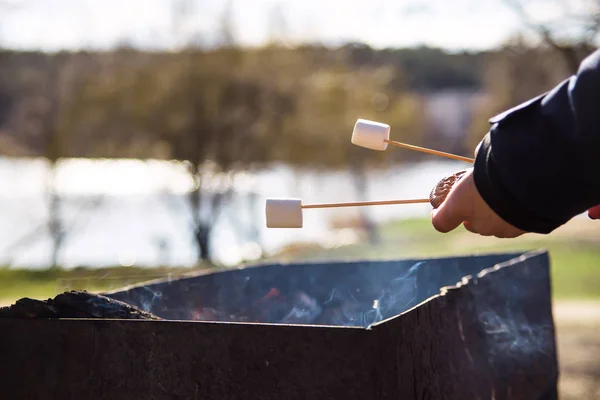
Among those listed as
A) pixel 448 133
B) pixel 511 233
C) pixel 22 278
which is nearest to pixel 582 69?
pixel 511 233

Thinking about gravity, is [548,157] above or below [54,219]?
below

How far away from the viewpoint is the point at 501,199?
1.49 metres

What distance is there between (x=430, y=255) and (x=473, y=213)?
26.6 ft

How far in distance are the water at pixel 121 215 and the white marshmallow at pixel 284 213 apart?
9155 millimetres

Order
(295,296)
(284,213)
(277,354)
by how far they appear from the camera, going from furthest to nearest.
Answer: (295,296) → (284,213) → (277,354)

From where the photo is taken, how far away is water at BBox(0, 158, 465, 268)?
1300cm

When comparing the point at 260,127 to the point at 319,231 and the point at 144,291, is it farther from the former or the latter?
the point at 144,291

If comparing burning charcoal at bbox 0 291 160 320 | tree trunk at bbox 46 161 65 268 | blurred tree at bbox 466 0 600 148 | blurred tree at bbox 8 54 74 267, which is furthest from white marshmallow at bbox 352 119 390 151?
blurred tree at bbox 8 54 74 267

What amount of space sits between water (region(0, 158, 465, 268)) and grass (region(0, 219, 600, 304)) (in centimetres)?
78

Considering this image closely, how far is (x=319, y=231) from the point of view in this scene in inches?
792

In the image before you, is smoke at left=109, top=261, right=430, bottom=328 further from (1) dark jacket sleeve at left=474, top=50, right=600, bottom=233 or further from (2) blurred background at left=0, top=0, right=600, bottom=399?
(2) blurred background at left=0, top=0, right=600, bottom=399

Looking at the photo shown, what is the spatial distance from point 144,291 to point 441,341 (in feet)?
3.88

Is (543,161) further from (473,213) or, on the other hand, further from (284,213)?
(284,213)

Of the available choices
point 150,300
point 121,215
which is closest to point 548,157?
point 150,300
